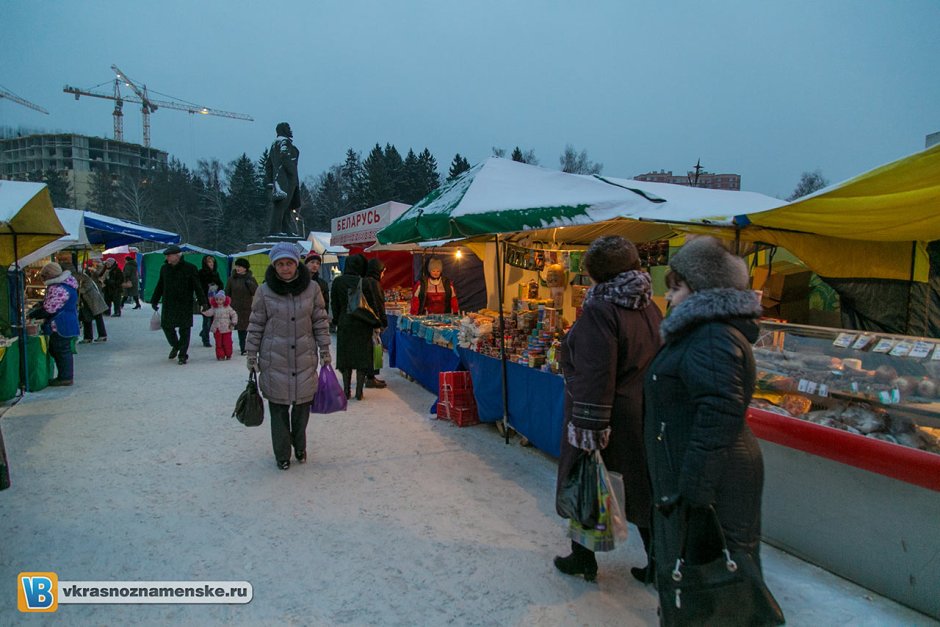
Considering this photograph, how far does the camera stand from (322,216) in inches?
2020

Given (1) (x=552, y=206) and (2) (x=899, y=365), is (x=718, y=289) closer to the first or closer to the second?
(2) (x=899, y=365)

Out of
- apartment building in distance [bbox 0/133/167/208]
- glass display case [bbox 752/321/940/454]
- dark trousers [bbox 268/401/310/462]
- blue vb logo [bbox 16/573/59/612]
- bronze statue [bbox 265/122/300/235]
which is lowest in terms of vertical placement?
blue vb logo [bbox 16/573/59/612]

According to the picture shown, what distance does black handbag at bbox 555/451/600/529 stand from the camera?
2.38m

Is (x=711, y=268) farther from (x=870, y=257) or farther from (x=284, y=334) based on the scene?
(x=870, y=257)

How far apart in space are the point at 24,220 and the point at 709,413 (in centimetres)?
711

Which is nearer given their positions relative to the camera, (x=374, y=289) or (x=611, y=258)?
(x=611, y=258)

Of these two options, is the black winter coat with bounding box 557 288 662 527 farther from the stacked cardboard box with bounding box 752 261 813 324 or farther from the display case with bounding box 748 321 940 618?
the stacked cardboard box with bounding box 752 261 813 324

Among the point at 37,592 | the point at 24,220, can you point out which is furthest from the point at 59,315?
the point at 37,592

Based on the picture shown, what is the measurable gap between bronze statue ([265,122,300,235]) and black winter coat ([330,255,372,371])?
23.7 feet

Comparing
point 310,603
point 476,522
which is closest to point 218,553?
point 310,603

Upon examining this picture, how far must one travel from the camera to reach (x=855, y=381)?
9.64ft

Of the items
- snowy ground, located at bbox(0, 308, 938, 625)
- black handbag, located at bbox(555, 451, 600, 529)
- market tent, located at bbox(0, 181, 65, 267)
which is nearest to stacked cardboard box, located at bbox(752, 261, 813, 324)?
snowy ground, located at bbox(0, 308, 938, 625)

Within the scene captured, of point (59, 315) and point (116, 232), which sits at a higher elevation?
point (116, 232)

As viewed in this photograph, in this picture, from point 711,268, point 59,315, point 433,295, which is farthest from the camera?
point 433,295
